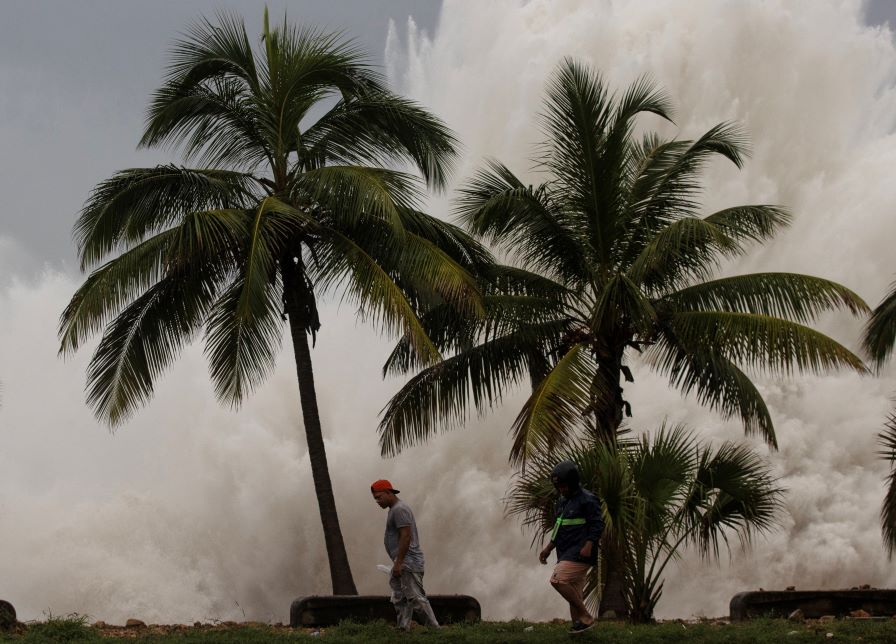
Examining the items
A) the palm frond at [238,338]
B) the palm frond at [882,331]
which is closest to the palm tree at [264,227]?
the palm frond at [238,338]

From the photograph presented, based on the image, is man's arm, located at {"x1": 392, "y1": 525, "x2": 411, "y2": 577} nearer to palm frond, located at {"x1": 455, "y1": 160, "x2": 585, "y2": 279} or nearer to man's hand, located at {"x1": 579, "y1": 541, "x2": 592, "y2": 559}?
man's hand, located at {"x1": 579, "y1": 541, "x2": 592, "y2": 559}

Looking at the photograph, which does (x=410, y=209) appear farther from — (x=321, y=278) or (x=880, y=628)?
(x=880, y=628)

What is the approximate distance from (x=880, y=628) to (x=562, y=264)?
30.1 ft

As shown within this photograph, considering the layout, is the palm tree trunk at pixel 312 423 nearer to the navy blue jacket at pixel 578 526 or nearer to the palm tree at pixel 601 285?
the palm tree at pixel 601 285

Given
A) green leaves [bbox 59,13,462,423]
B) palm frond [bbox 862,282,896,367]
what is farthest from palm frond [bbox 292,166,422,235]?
palm frond [bbox 862,282,896,367]

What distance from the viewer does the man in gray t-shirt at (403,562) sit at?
12.0m

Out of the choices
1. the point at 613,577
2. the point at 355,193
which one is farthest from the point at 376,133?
the point at 613,577

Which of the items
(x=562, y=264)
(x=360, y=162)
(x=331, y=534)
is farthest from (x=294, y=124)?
(x=331, y=534)

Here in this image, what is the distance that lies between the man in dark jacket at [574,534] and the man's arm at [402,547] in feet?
4.96

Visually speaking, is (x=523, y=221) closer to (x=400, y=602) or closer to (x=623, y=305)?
(x=623, y=305)

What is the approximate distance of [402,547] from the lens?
468 inches

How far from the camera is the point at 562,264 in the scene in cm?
1956

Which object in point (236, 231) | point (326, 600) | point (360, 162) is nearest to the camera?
point (326, 600)

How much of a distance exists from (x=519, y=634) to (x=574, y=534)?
1.44m
